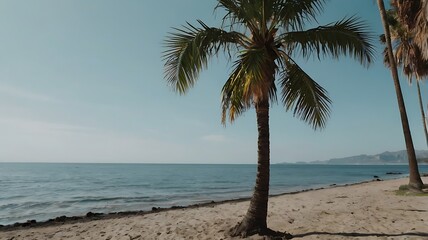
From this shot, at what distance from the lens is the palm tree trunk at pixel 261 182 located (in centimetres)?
765

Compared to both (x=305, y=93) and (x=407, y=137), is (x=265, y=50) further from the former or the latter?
(x=407, y=137)

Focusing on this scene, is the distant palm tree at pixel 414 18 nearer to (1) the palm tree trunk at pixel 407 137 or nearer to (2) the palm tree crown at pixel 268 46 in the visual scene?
(1) the palm tree trunk at pixel 407 137

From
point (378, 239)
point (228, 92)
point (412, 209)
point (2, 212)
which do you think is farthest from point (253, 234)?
point (2, 212)

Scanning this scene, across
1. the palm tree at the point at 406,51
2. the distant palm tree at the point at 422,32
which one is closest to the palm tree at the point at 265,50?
the distant palm tree at the point at 422,32

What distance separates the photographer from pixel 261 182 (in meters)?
7.69

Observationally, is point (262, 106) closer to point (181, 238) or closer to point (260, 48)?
point (260, 48)

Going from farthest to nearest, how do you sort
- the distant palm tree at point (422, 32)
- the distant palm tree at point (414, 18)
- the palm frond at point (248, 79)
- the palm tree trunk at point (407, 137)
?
1. the palm tree trunk at point (407, 137)
2. the distant palm tree at point (414, 18)
3. the distant palm tree at point (422, 32)
4. the palm frond at point (248, 79)

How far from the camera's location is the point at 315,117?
26.4ft

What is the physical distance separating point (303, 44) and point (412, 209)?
744cm

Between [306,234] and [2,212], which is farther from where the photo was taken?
[2,212]

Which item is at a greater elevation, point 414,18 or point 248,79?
point 414,18

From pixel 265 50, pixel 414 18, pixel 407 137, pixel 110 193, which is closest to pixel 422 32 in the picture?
pixel 414 18

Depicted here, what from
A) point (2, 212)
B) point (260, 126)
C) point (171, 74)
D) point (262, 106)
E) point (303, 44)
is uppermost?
point (303, 44)

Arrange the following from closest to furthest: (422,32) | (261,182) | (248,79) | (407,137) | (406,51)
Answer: (248,79)
(261,182)
(422,32)
(407,137)
(406,51)
